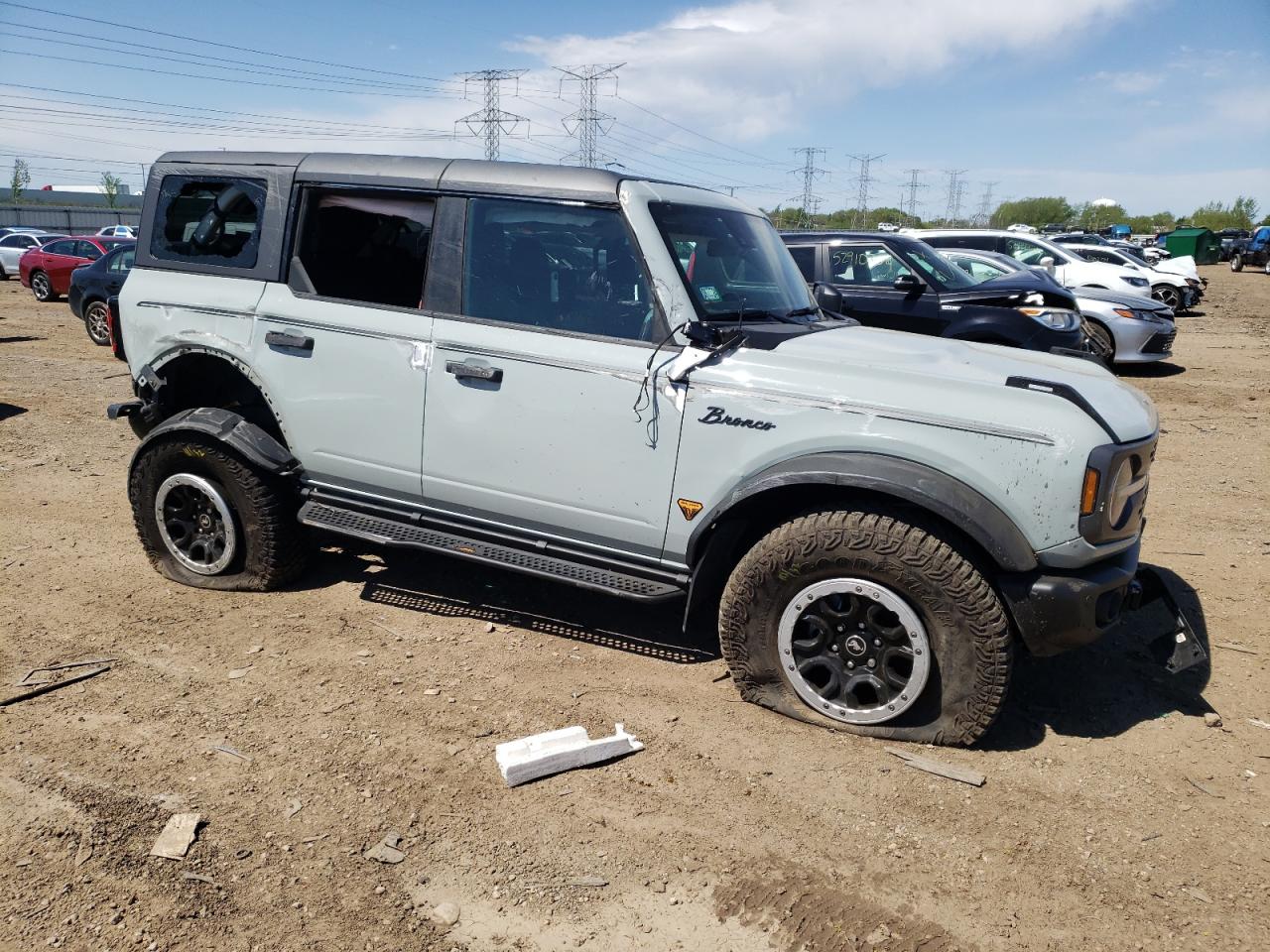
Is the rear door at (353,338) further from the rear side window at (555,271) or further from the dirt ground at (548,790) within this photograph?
the dirt ground at (548,790)

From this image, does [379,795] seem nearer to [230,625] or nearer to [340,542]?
[230,625]

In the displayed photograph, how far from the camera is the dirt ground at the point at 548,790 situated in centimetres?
265

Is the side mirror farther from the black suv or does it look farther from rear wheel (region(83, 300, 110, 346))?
rear wheel (region(83, 300, 110, 346))

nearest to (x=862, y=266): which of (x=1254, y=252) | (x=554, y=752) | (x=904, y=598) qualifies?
(x=904, y=598)

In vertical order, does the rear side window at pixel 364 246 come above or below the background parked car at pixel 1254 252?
below

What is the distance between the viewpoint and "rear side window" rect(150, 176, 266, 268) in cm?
454

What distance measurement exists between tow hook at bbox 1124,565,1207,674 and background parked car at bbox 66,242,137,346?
14.7m

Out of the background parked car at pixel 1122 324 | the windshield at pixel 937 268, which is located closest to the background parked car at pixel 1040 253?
the background parked car at pixel 1122 324

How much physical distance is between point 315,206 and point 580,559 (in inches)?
85.6

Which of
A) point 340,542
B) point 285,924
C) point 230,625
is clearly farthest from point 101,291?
point 285,924

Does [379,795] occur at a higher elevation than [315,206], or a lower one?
lower

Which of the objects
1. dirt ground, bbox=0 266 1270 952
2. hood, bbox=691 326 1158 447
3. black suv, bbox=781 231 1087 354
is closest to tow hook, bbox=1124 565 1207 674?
dirt ground, bbox=0 266 1270 952

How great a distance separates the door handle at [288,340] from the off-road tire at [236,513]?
2.01 feet

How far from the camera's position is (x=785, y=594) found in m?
3.57
